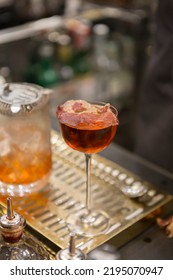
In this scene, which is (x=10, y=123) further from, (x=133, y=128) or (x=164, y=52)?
(x=133, y=128)

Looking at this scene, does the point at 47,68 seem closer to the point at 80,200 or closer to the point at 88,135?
the point at 80,200

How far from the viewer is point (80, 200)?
1192mm

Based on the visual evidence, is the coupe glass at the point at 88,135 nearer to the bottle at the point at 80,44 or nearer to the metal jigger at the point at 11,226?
the metal jigger at the point at 11,226

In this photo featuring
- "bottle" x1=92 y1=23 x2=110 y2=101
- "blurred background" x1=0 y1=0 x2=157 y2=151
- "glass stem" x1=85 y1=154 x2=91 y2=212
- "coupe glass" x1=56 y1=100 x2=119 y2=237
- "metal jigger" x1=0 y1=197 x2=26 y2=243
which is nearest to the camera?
"metal jigger" x1=0 y1=197 x2=26 y2=243

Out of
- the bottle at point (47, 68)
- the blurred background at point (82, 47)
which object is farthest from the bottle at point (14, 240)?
the bottle at point (47, 68)

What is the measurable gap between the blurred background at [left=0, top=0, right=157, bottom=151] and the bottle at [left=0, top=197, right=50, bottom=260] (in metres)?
1.84

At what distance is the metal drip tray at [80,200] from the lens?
108 centimetres

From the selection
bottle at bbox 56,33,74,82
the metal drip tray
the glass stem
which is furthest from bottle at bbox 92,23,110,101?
the glass stem

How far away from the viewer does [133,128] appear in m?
3.10

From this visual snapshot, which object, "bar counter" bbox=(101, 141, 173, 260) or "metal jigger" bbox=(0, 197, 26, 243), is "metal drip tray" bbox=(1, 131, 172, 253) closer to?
"bar counter" bbox=(101, 141, 173, 260)

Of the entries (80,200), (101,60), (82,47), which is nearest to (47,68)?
(82,47)

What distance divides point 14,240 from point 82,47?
2170 millimetres

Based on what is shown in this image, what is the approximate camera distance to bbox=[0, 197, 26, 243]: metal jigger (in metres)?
0.88
